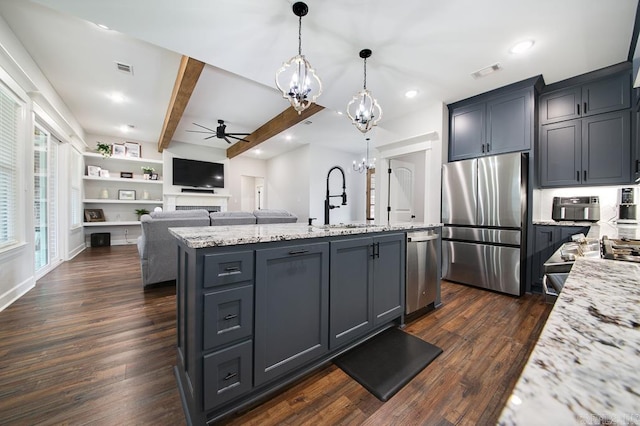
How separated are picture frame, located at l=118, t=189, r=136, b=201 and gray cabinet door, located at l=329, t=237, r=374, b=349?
23.9ft

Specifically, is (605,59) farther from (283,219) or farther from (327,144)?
(327,144)

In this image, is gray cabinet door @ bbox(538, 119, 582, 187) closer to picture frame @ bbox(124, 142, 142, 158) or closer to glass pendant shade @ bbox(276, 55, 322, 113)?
glass pendant shade @ bbox(276, 55, 322, 113)

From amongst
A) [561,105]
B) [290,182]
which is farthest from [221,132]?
[561,105]

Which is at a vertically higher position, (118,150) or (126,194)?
(118,150)

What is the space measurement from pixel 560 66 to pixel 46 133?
23.4 feet

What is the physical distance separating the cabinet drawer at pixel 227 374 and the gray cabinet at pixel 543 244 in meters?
3.47

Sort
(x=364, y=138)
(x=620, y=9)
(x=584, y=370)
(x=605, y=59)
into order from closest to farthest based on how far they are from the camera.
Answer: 1. (x=584, y=370)
2. (x=620, y=9)
3. (x=605, y=59)
4. (x=364, y=138)

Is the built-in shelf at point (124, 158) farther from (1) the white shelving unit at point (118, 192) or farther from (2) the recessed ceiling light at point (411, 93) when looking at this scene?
(2) the recessed ceiling light at point (411, 93)

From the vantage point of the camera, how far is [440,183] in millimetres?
3723

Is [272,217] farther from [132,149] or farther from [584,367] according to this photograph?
[132,149]

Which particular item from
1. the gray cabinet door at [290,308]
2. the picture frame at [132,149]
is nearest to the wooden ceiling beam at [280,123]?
the picture frame at [132,149]

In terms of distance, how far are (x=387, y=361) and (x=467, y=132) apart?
333 cm

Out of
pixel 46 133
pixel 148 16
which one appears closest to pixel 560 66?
pixel 148 16

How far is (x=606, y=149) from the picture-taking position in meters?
2.84
